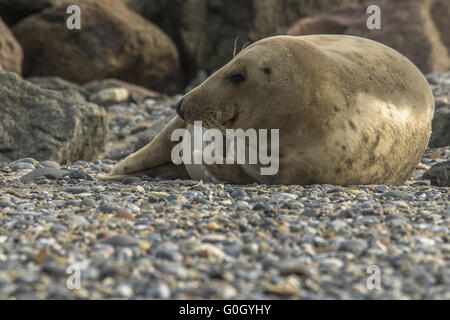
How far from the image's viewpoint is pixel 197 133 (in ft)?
18.5

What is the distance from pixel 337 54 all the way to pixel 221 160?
3.79 ft

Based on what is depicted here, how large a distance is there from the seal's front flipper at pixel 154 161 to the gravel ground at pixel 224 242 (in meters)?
1.01

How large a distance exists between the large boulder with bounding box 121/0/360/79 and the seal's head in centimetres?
917

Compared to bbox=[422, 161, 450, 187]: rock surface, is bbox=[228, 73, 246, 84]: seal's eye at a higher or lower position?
higher

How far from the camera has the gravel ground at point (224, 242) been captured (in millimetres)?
3020

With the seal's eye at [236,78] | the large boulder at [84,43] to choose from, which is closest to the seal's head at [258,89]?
the seal's eye at [236,78]

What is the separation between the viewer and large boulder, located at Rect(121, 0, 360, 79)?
558 inches

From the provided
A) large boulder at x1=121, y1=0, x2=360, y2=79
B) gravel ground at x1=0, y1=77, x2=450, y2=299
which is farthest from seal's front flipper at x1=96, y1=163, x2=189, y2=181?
large boulder at x1=121, y1=0, x2=360, y2=79

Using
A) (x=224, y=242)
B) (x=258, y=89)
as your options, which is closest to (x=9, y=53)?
(x=258, y=89)

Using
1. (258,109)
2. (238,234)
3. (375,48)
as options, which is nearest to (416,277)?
(238,234)

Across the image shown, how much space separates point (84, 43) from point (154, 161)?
284 inches

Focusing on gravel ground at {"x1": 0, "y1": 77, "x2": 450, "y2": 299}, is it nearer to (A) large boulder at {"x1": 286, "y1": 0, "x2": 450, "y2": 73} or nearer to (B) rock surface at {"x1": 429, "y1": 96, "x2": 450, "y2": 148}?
(B) rock surface at {"x1": 429, "y1": 96, "x2": 450, "y2": 148}

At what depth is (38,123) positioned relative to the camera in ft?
23.0

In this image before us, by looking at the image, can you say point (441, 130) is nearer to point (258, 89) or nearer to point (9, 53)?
point (258, 89)
